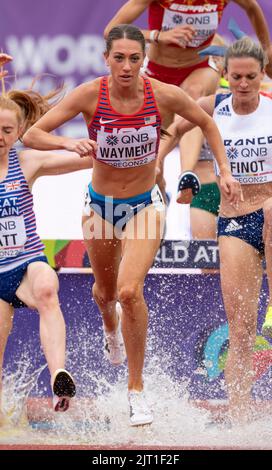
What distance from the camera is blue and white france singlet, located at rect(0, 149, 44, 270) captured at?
7.13 metres

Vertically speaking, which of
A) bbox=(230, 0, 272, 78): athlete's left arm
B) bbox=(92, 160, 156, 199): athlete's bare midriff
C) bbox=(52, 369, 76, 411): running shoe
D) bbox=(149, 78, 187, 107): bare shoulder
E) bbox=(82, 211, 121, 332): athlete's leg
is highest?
bbox=(230, 0, 272, 78): athlete's left arm

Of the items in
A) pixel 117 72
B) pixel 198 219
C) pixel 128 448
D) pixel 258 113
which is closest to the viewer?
pixel 128 448

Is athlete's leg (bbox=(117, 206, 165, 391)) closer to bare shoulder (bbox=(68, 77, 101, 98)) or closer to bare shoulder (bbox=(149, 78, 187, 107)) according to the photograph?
bare shoulder (bbox=(149, 78, 187, 107))

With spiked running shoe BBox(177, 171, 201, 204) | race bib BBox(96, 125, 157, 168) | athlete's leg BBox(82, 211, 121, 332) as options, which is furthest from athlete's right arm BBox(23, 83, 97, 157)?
spiked running shoe BBox(177, 171, 201, 204)

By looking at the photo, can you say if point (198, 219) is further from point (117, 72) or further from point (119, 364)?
point (117, 72)

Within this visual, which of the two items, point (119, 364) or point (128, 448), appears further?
point (119, 364)

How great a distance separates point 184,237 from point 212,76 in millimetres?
1147

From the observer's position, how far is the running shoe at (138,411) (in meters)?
7.15

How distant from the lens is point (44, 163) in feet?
24.1

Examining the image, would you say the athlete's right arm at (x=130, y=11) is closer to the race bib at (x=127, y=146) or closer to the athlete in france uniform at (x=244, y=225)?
the athlete in france uniform at (x=244, y=225)


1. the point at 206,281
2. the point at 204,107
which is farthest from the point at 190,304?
the point at 204,107

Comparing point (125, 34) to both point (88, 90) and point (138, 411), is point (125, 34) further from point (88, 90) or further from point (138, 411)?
point (138, 411)

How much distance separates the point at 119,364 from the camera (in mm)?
8391

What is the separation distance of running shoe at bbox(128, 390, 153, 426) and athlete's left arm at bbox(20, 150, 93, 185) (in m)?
1.33
